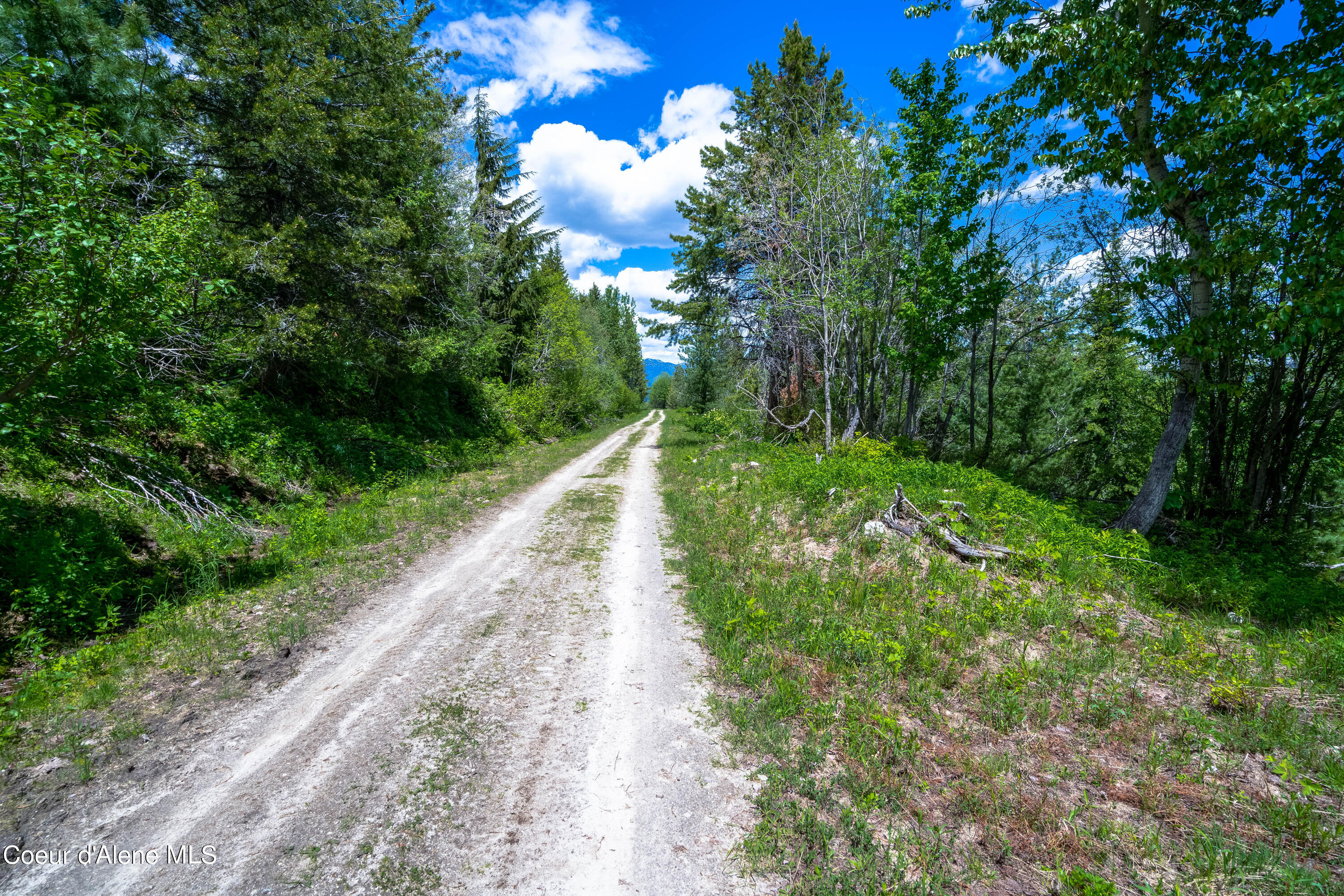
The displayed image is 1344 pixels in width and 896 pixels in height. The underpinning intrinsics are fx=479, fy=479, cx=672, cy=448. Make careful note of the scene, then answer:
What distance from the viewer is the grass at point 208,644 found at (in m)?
3.95

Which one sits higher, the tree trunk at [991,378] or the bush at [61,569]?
the tree trunk at [991,378]

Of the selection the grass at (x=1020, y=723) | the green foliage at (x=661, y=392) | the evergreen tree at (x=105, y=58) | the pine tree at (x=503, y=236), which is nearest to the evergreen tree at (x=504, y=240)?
the pine tree at (x=503, y=236)

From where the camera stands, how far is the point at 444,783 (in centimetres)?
364

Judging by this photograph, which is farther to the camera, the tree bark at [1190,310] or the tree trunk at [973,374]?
the tree trunk at [973,374]

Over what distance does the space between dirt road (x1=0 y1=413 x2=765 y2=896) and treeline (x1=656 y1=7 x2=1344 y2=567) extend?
10584 mm

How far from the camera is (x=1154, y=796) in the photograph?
11.7 feet

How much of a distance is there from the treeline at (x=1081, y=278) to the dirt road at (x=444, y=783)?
10584 mm

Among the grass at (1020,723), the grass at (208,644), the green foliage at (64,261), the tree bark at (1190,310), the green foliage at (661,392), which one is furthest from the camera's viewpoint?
the green foliage at (661,392)

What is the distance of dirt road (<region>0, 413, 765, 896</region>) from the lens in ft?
9.62

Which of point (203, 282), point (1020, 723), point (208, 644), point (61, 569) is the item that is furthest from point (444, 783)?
point (203, 282)

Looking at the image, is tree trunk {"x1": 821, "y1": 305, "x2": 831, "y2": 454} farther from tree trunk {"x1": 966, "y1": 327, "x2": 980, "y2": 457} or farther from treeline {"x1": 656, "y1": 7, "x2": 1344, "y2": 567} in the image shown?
tree trunk {"x1": 966, "y1": 327, "x2": 980, "y2": 457}

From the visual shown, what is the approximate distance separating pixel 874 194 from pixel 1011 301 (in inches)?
226

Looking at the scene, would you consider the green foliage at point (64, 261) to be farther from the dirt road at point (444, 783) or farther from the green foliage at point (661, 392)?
the green foliage at point (661, 392)

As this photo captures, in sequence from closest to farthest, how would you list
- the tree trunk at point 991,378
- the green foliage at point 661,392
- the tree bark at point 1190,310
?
the tree bark at point 1190,310 < the tree trunk at point 991,378 < the green foliage at point 661,392
